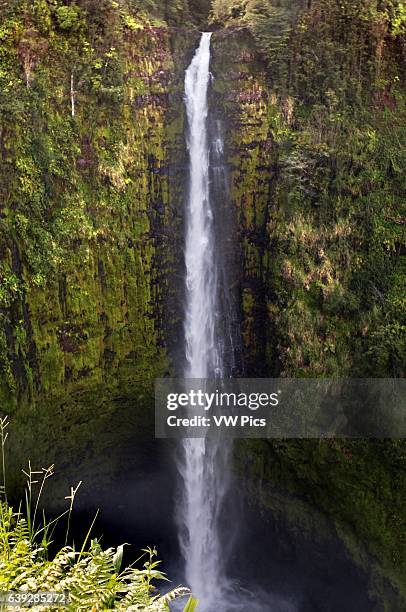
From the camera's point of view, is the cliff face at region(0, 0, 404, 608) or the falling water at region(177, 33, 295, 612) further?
the falling water at region(177, 33, 295, 612)

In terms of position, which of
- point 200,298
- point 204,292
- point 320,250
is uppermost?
point 320,250

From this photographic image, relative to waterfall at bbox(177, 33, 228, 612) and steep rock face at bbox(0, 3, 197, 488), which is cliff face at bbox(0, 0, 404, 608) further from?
waterfall at bbox(177, 33, 228, 612)

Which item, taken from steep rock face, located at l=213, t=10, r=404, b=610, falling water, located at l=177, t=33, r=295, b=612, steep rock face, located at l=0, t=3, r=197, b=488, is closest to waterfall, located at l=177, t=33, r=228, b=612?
falling water, located at l=177, t=33, r=295, b=612

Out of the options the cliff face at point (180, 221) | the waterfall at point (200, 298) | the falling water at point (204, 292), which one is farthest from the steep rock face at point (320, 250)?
the waterfall at point (200, 298)

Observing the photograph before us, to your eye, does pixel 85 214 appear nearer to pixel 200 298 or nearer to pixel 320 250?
pixel 200 298

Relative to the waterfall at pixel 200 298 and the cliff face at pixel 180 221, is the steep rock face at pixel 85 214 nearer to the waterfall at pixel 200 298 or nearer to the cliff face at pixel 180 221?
the cliff face at pixel 180 221

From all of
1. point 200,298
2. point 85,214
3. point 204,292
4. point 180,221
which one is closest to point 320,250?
point 204,292

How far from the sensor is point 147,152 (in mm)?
9586

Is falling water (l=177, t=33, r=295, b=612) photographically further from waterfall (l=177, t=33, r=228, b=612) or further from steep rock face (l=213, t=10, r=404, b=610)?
steep rock face (l=213, t=10, r=404, b=610)

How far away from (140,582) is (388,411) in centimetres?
678

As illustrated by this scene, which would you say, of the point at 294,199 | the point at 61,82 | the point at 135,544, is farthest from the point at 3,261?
the point at 135,544

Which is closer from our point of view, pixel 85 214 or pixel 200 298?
pixel 85 214

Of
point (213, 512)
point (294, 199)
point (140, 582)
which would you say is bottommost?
point (213, 512)

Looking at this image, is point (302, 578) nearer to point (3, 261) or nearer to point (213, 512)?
point (213, 512)
